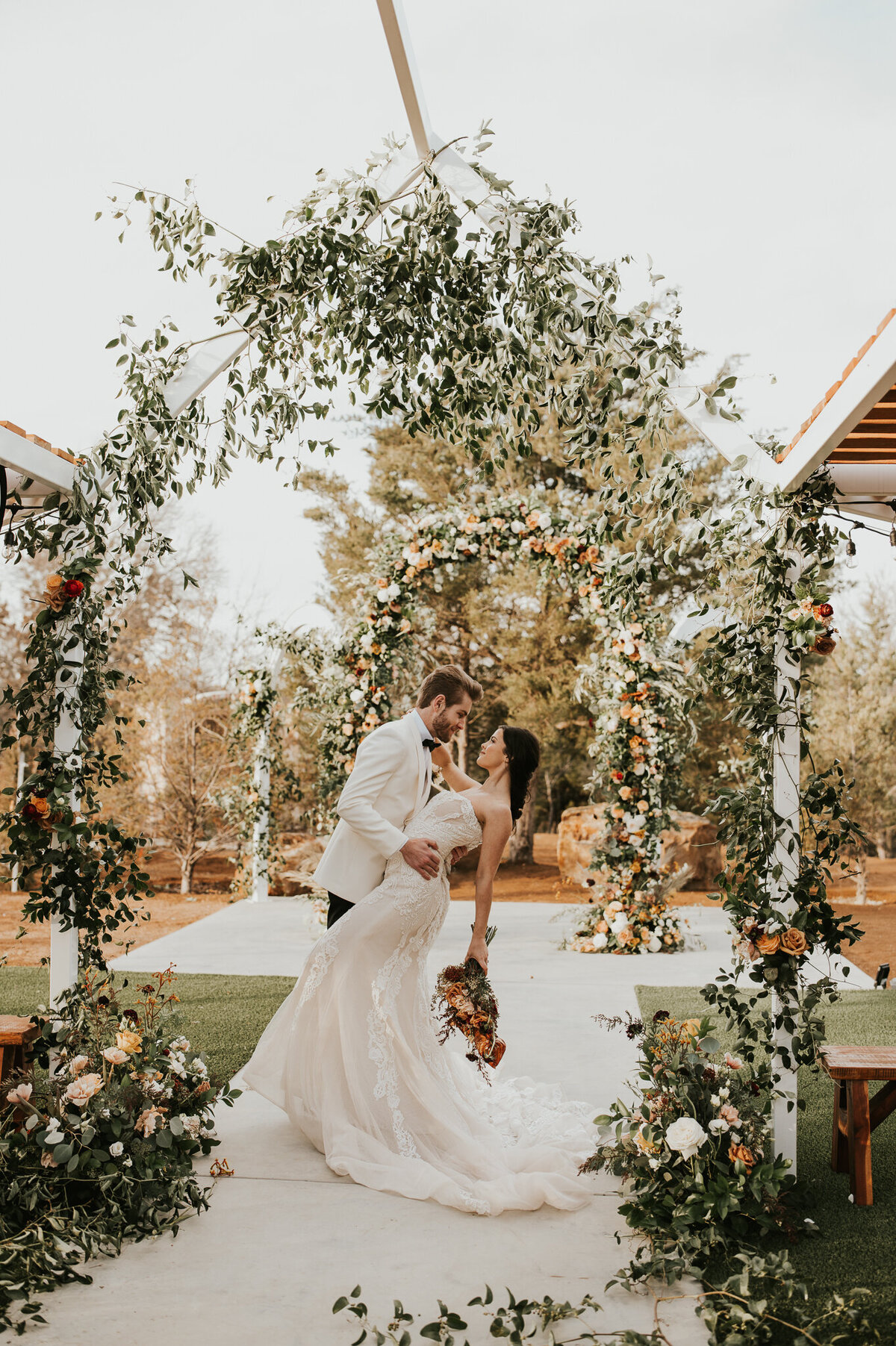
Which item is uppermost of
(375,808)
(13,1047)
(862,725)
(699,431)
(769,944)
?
(699,431)

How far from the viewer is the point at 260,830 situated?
11109 mm

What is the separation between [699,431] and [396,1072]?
262cm

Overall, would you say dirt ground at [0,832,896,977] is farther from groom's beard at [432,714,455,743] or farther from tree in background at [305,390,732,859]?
groom's beard at [432,714,455,743]

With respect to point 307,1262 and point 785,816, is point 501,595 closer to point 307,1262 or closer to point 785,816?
point 785,816

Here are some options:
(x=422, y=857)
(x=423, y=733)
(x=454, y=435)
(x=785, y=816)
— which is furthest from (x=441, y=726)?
(x=785, y=816)

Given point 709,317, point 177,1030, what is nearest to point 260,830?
point 177,1030

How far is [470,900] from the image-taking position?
14.9 meters

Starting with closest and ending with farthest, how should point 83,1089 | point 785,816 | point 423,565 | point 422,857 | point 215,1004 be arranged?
point 83,1089 < point 785,816 < point 422,857 < point 215,1004 < point 423,565

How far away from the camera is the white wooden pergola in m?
3.34

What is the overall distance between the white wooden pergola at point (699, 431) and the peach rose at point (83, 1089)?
633 mm

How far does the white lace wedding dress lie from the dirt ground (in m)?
4.57

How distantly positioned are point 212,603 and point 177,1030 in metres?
11.6

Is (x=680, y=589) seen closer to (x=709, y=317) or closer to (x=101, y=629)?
(x=709, y=317)

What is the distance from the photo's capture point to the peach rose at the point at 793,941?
3.50m
